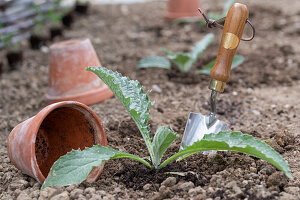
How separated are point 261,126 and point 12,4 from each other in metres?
3.01

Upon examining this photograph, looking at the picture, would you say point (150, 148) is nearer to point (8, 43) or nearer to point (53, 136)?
point (53, 136)

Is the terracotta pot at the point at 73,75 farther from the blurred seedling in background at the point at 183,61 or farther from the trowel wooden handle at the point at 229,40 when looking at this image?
the trowel wooden handle at the point at 229,40

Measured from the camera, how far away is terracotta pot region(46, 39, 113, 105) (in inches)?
89.7

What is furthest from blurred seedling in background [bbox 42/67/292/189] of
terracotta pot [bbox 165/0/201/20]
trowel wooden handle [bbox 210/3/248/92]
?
terracotta pot [bbox 165/0/201/20]

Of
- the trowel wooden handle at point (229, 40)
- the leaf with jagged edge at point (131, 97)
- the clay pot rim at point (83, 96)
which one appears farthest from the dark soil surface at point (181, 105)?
the trowel wooden handle at point (229, 40)

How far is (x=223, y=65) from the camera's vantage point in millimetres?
1562

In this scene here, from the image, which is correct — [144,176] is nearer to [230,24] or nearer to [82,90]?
[230,24]

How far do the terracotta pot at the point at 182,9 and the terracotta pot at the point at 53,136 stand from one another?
3016 mm

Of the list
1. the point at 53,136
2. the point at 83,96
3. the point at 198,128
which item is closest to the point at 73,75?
the point at 83,96

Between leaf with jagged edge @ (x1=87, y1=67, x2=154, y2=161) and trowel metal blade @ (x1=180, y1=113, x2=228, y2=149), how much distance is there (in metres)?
0.26

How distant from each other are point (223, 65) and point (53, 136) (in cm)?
86

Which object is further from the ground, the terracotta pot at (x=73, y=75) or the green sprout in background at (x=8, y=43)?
the terracotta pot at (x=73, y=75)

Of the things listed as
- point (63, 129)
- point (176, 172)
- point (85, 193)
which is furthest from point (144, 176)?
point (63, 129)

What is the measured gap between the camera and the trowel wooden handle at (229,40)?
1.48m
